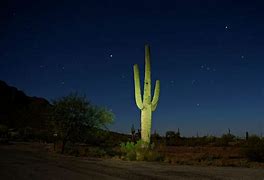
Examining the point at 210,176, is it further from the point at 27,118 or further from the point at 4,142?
the point at 27,118

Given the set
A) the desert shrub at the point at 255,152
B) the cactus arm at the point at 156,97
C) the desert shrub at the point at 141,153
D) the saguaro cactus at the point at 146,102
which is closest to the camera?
the desert shrub at the point at 141,153

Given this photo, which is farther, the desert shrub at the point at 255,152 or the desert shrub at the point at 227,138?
the desert shrub at the point at 227,138

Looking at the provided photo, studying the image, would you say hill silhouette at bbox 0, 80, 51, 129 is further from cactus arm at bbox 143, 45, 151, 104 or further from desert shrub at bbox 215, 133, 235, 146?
cactus arm at bbox 143, 45, 151, 104

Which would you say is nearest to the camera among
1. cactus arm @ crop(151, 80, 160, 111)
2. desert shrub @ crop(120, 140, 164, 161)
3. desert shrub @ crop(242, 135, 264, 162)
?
desert shrub @ crop(120, 140, 164, 161)

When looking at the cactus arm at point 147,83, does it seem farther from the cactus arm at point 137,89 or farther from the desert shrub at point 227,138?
the desert shrub at point 227,138

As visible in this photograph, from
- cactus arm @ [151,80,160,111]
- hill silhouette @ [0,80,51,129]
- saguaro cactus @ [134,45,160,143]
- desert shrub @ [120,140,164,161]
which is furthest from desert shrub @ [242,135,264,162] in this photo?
hill silhouette @ [0,80,51,129]

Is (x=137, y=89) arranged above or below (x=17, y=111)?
below

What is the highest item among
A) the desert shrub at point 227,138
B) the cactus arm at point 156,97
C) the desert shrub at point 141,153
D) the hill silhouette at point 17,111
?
the hill silhouette at point 17,111

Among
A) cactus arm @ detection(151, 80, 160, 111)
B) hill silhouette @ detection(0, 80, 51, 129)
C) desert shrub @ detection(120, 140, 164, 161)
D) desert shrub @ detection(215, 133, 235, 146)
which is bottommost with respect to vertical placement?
desert shrub @ detection(120, 140, 164, 161)

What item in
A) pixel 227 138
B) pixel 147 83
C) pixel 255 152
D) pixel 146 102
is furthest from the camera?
pixel 227 138

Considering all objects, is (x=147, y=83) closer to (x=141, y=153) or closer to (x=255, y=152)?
(x=141, y=153)

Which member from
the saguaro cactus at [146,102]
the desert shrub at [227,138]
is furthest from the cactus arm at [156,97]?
the desert shrub at [227,138]

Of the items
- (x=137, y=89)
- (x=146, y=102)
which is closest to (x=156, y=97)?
(x=146, y=102)

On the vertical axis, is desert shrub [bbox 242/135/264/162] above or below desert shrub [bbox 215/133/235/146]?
below
